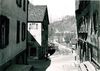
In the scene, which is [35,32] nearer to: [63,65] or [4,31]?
[63,65]

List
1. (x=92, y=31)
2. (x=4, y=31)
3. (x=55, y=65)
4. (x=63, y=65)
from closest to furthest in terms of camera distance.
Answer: (x=4, y=31) < (x=92, y=31) < (x=63, y=65) < (x=55, y=65)

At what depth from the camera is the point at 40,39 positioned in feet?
133

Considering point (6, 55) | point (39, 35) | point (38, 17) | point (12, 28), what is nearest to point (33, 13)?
point (38, 17)

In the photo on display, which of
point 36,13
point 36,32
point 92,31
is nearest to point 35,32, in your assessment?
point 36,32

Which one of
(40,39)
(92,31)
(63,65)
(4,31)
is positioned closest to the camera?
(4,31)

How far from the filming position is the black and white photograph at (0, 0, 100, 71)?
15.4 metres

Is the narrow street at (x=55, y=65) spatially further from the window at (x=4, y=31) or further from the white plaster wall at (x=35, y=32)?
the window at (x=4, y=31)

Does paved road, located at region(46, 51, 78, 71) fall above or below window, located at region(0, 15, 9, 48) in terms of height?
below

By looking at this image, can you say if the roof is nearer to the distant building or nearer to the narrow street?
the distant building

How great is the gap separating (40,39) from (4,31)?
25772mm

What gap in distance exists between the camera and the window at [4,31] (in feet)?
46.4

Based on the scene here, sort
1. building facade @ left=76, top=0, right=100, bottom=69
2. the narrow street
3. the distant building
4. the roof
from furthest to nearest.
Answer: the roof, the distant building, the narrow street, building facade @ left=76, top=0, right=100, bottom=69

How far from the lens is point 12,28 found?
57.5 feet

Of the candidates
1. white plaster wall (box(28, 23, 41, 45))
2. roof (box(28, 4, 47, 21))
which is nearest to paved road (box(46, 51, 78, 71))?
white plaster wall (box(28, 23, 41, 45))
